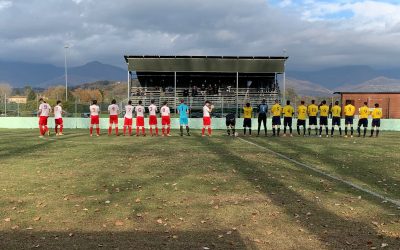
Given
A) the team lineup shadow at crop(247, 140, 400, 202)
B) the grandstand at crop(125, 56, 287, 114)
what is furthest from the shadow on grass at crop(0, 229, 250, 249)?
the grandstand at crop(125, 56, 287, 114)

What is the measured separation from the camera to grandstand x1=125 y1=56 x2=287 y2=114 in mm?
47188

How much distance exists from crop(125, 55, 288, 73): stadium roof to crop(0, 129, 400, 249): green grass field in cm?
3478

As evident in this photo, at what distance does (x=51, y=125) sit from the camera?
34125mm

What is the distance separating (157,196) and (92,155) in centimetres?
665

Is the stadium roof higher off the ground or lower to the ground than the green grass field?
higher

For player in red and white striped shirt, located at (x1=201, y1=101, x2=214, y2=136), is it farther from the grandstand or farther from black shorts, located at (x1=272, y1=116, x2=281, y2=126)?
the grandstand

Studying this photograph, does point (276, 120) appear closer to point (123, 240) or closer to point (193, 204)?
point (193, 204)

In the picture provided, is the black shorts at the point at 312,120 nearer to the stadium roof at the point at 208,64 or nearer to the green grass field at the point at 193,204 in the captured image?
the green grass field at the point at 193,204

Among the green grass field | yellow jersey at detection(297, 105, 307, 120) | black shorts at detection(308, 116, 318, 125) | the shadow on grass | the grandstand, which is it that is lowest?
the shadow on grass

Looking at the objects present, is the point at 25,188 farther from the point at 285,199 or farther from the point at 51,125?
the point at 51,125

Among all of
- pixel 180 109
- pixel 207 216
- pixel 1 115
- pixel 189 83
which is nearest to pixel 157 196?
pixel 207 216

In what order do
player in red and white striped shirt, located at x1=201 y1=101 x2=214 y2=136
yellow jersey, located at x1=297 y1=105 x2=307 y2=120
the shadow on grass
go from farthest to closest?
yellow jersey, located at x1=297 y1=105 x2=307 y2=120, player in red and white striped shirt, located at x1=201 y1=101 x2=214 y2=136, the shadow on grass

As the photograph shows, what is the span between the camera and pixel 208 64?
48281 mm

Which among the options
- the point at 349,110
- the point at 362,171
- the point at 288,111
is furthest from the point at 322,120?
the point at 362,171
